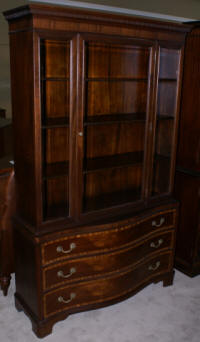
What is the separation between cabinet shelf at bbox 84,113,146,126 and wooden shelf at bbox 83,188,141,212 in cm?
45

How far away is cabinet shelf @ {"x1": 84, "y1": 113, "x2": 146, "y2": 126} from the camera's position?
1.78 m

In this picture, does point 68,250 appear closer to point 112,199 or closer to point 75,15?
point 112,199

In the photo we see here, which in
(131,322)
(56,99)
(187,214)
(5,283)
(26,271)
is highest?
(56,99)

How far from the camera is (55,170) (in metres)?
1.75

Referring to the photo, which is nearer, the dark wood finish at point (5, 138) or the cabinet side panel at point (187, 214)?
the cabinet side panel at point (187, 214)

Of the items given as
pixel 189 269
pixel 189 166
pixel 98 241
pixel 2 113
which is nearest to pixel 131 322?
pixel 98 241

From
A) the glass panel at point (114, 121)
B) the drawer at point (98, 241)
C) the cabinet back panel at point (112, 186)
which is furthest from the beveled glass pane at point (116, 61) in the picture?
the drawer at point (98, 241)

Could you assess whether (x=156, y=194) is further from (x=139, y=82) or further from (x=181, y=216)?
(x=139, y=82)

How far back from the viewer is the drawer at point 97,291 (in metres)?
1.80

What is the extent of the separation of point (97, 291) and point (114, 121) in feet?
3.08

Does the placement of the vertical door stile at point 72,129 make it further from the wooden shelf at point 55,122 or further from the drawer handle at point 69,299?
the drawer handle at point 69,299

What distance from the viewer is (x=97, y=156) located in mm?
2072

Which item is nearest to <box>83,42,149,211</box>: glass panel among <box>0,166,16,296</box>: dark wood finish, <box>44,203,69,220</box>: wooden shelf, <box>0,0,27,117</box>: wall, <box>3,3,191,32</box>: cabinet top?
<box>44,203,69,220</box>: wooden shelf

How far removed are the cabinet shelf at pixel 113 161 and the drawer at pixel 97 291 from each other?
0.61m
